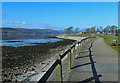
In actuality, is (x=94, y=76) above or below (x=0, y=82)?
above

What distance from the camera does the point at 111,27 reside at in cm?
11131

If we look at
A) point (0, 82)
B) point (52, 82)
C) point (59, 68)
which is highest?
point (59, 68)

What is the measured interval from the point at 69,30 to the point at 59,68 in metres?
173

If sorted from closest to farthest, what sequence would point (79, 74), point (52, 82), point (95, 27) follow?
point (52, 82) → point (79, 74) → point (95, 27)

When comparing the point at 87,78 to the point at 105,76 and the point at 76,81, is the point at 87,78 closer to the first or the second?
the point at 76,81

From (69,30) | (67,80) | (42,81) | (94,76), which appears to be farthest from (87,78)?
(69,30)

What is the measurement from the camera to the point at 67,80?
4.82m

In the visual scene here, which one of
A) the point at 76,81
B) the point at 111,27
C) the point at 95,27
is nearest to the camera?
the point at 76,81

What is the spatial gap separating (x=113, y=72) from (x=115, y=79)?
947 mm

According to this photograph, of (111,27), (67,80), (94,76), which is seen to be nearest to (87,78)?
(94,76)

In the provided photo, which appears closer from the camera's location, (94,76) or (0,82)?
(94,76)

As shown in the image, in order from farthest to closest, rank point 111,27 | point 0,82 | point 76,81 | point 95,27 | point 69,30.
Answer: point 69,30 → point 95,27 → point 111,27 → point 0,82 → point 76,81

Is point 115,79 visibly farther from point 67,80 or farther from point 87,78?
point 67,80

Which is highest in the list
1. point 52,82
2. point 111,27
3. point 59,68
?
point 111,27
